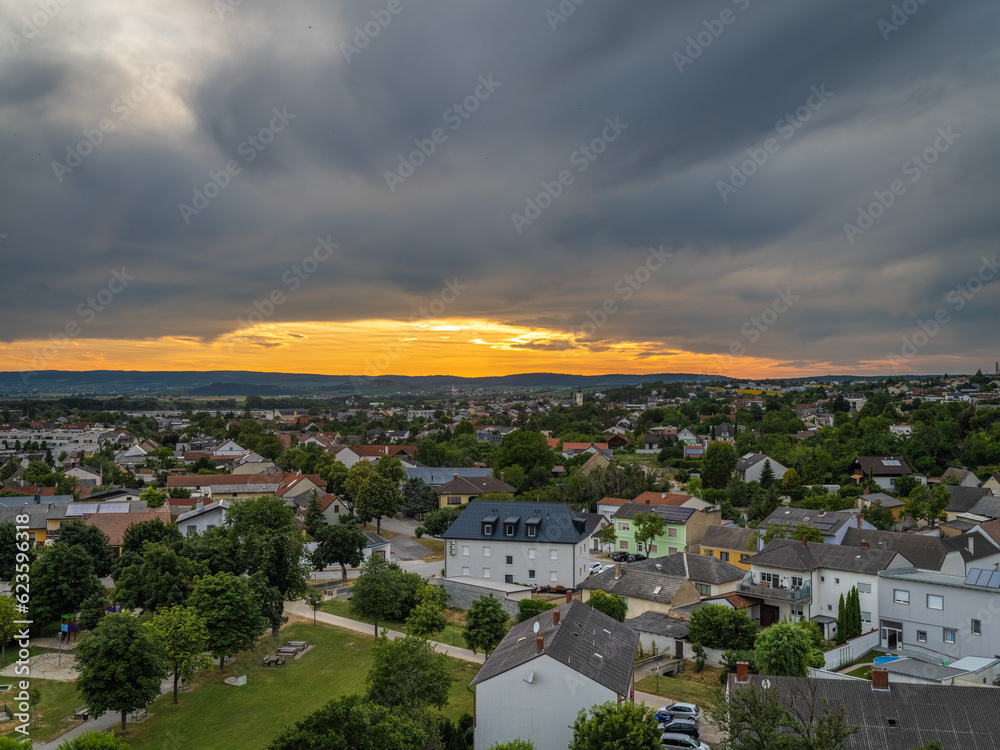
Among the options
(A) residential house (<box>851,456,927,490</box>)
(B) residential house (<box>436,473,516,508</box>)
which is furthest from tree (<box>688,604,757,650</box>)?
(A) residential house (<box>851,456,927,490</box>)

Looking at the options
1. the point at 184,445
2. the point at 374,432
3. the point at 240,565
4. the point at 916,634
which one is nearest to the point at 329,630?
the point at 240,565

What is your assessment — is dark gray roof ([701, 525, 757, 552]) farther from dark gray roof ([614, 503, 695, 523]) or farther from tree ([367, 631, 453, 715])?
tree ([367, 631, 453, 715])

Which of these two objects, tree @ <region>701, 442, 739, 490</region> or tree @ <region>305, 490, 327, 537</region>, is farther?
tree @ <region>701, 442, 739, 490</region>

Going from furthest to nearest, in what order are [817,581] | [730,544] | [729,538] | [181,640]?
1. [729,538]
2. [730,544]
3. [817,581]
4. [181,640]

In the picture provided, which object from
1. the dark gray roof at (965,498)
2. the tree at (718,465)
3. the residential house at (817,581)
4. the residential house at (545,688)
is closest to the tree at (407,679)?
the residential house at (545,688)

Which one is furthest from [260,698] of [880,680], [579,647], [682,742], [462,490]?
[462,490]

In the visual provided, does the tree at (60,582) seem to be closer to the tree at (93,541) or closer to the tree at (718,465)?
the tree at (93,541)

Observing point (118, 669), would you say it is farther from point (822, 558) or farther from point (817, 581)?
point (822, 558)
